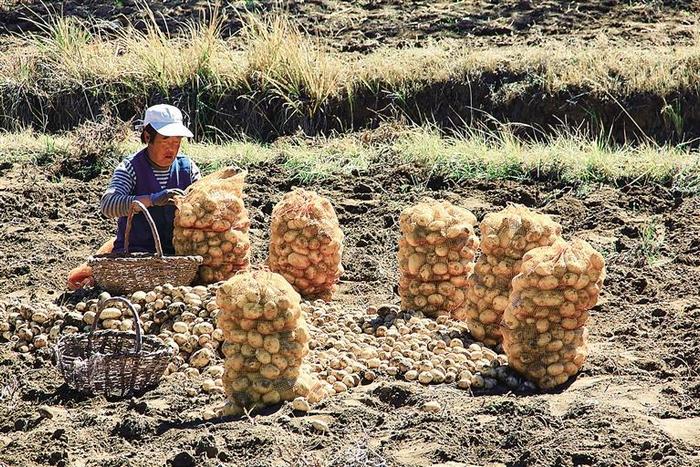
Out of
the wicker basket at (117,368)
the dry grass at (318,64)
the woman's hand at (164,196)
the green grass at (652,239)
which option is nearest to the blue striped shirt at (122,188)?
the woman's hand at (164,196)

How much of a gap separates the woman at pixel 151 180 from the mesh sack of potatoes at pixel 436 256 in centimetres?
135

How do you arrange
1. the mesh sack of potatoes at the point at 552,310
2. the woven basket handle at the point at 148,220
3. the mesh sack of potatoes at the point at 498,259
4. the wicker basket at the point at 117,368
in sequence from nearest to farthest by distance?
the mesh sack of potatoes at the point at 552,310
the wicker basket at the point at 117,368
the mesh sack of potatoes at the point at 498,259
the woven basket handle at the point at 148,220

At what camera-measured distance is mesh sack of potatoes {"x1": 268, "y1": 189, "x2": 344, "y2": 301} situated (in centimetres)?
699

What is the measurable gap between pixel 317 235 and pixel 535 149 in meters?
3.16

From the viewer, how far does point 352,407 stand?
5.38 meters

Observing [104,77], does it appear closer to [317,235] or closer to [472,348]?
[317,235]

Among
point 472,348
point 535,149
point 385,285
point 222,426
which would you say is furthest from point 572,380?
point 535,149

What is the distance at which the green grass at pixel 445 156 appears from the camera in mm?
9148

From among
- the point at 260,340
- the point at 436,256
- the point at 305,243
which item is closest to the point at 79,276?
the point at 305,243

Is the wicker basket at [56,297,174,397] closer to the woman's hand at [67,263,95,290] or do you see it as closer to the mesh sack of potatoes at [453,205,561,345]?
the woman's hand at [67,263,95,290]

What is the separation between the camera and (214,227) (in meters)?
7.04

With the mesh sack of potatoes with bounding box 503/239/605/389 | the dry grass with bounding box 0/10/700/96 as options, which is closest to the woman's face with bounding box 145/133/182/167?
the mesh sack of potatoes with bounding box 503/239/605/389

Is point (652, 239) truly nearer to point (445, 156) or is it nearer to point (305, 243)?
point (445, 156)

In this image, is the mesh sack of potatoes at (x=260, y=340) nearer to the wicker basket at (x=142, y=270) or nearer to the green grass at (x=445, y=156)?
the wicker basket at (x=142, y=270)
